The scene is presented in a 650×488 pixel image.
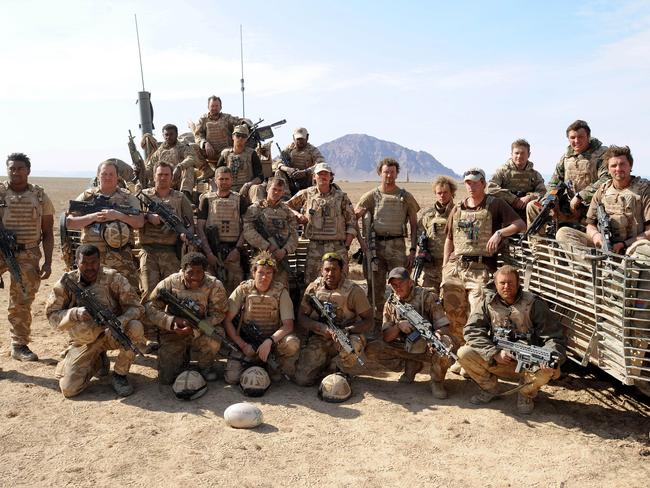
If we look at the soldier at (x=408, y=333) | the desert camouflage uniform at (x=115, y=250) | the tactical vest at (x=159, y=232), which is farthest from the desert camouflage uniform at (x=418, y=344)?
the desert camouflage uniform at (x=115, y=250)

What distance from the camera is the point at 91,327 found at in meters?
6.13

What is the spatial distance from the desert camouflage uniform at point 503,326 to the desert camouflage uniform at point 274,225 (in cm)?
265

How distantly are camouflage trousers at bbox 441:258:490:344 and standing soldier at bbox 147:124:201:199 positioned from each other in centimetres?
461

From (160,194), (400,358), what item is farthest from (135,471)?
(160,194)

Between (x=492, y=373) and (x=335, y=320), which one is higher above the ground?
(x=335, y=320)

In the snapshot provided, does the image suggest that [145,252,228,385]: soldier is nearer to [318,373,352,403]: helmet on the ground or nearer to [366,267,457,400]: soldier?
[318,373,352,403]: helmet on the ground

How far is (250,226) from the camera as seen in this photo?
24.7 feet

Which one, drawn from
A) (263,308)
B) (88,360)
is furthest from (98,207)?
(263,308)

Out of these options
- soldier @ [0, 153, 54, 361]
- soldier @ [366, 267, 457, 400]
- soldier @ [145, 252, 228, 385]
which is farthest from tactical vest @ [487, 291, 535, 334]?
soldier @ [0, 153, 54, 361]

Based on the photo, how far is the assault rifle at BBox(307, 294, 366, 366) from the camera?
6273 millimetres

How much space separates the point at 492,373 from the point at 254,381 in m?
2.41

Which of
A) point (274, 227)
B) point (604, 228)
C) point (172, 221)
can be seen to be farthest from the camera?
point (274, 227)

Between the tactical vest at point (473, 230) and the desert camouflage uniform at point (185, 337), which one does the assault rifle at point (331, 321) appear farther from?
the tactical vest at point (473, 230)

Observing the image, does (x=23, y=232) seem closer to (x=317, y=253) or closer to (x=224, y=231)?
(x=224, y=231)
